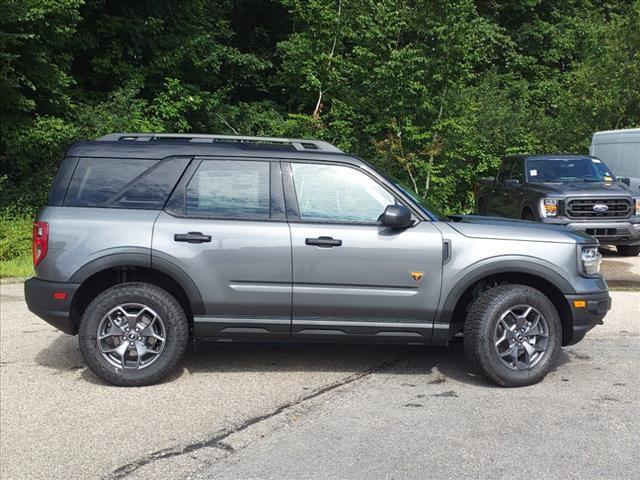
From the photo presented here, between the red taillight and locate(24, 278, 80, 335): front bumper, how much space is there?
0.66ft

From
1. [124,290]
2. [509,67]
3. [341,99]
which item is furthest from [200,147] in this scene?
[509,67]

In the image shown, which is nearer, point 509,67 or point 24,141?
point 24,141

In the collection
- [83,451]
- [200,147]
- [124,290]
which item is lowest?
[83,451]

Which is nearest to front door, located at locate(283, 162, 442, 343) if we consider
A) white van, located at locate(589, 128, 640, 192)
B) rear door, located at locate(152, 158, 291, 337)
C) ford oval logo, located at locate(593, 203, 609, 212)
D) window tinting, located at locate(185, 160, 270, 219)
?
rear door, located at locate(152, 158, 291, 337)

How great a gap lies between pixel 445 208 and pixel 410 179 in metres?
1.66

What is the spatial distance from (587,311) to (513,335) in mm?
608

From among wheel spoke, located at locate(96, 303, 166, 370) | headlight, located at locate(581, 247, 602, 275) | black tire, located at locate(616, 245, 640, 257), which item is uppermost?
headlight, located at locate(581, 247, 602, 275)

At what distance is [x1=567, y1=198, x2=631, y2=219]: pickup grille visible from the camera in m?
11.6

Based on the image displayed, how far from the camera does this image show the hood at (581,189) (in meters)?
11.6

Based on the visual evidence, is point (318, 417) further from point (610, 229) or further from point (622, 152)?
point (622, 152)

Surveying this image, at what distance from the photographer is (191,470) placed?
3846mm

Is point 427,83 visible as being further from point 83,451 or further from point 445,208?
point 83,451

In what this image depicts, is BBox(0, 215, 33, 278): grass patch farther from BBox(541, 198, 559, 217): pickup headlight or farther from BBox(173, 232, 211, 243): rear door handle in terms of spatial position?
BBox(541, 198, 559, 217): pickup headlight

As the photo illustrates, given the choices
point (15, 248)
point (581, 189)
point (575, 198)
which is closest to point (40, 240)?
point (15, 248)
